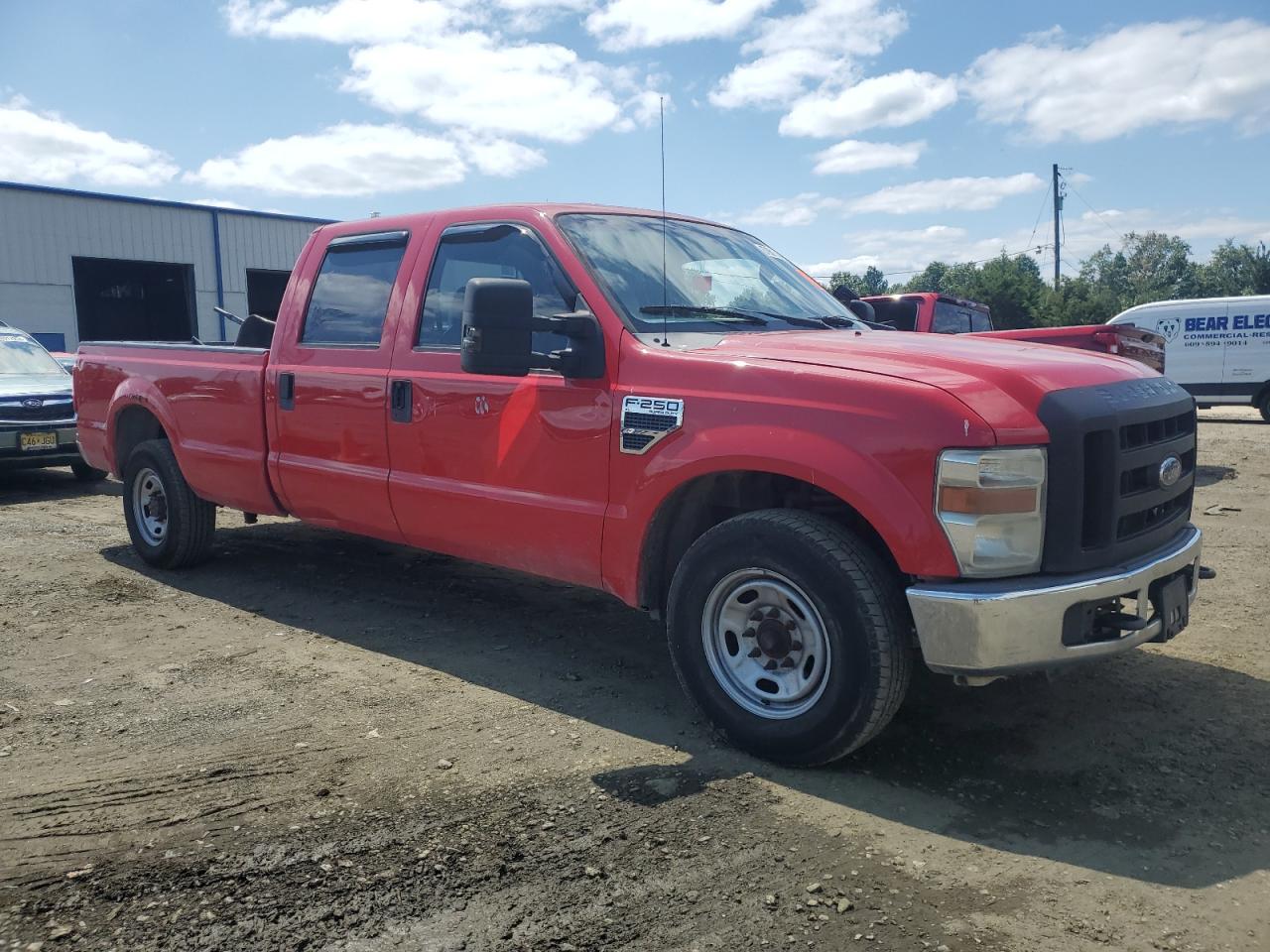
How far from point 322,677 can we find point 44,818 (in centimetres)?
132

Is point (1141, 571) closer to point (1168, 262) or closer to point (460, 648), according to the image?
point (460, 648)

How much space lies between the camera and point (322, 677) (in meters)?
4.26

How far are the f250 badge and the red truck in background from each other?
1999 millimetres

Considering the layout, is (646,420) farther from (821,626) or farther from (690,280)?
(821,626)

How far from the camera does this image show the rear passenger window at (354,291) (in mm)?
4762

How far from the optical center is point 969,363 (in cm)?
326

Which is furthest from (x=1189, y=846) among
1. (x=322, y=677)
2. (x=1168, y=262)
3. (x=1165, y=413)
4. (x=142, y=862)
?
(x=1168, y=262)

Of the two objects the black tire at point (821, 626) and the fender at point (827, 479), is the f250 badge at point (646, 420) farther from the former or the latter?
the black tire at point (821, 626)

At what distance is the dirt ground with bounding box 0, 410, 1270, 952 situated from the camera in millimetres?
2494

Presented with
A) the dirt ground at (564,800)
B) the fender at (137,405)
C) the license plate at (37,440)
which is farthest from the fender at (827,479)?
the license plate at (37,440)

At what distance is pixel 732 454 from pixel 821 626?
63 cm

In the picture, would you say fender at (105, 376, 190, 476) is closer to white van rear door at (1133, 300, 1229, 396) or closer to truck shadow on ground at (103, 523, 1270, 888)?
truck shadow on ground at (103, 523, 1270, 888)

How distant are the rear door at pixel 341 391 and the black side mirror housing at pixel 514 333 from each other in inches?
42.7

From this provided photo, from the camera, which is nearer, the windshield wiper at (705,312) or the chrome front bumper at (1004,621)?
the chrome front bumper at (1004,621)
